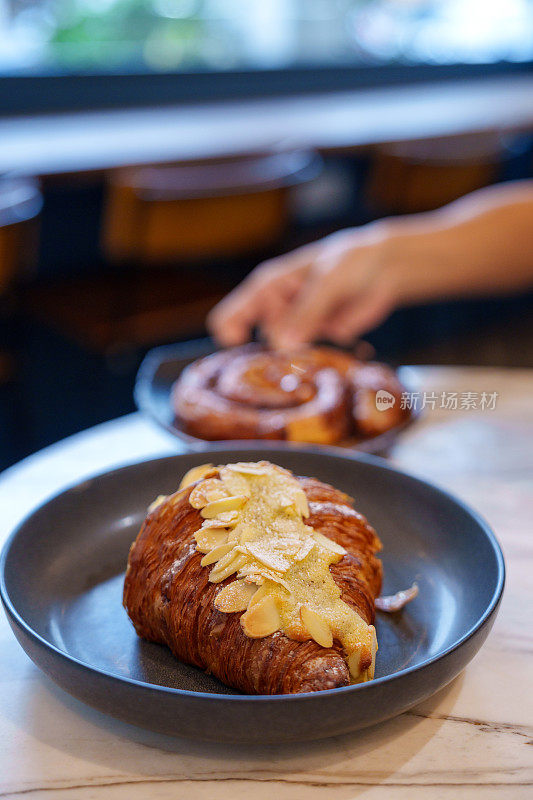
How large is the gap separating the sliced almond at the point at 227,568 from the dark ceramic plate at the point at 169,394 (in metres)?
0.36

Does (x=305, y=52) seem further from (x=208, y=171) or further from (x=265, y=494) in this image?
(x=265, y=494)

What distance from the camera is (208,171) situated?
97.8 inches

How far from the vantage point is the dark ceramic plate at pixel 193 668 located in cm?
56

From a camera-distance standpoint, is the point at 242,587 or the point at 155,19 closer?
the point at 242,587

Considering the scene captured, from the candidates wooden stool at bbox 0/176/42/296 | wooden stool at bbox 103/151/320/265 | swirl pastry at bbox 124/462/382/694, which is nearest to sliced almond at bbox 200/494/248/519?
swirl pastry at bbox 124/462/382/694

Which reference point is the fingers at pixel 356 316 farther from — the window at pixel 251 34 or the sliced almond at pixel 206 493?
the window at pixel 251 34

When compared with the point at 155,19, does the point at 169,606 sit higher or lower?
lower

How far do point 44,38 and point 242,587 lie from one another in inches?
144

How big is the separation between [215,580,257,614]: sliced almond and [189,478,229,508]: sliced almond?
0.30ft

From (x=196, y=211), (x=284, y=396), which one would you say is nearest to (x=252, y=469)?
(x=284, y=396)

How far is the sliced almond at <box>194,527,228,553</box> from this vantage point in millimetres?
692

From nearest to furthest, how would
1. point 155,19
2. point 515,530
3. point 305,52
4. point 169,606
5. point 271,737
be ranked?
1. point 271,737
2. point 169,606
3. point 515,530
4. point 155,19
5. point 305,52

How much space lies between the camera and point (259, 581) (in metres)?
0.65

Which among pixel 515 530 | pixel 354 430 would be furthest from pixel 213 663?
pixel 354 430
